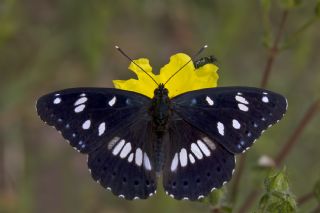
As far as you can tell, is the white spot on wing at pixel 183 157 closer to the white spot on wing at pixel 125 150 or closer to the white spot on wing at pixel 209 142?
the white spot on wing at pixel 209 142

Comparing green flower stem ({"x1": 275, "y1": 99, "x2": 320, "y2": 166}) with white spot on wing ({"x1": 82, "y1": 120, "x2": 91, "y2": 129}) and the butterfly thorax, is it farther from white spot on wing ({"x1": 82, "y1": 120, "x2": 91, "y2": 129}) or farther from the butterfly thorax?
white spot on wing ({"x1": 82, "y1": 120, "x2": 91, "y2": 129})

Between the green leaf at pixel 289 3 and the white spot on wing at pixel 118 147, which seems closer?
the white spot on wing at pixel 118 147

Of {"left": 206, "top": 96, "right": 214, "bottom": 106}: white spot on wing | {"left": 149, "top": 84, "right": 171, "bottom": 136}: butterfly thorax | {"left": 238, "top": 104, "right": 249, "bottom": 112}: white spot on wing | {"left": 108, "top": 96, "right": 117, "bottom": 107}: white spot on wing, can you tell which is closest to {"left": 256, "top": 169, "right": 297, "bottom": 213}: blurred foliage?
{"left": 238, "top": 104, "right": 249, "bottom": 112}: white spot on wing

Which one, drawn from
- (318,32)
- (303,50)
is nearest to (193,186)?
(303,50)

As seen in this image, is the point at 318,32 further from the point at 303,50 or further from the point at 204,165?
the point at 204,165

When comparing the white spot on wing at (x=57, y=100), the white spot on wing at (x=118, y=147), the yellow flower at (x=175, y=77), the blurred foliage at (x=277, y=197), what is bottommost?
the blurred foliage at (x=277, y=197)

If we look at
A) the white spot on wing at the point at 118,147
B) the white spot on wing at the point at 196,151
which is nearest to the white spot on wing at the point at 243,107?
the white spot on wing at the point at 196,151

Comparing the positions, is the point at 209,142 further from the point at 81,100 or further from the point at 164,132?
the point at 81,100
